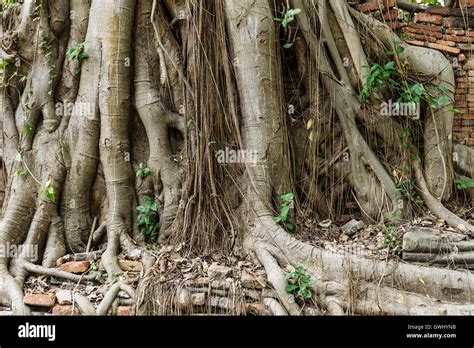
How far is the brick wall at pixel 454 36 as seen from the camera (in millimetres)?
4543

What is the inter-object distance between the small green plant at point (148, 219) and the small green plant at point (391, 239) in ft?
5.88

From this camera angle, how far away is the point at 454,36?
4.60 metres

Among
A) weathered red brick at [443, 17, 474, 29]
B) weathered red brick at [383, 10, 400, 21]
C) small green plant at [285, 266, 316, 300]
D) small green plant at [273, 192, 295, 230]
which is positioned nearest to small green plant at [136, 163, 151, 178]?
small green plant at [273, 192, 295, 230]

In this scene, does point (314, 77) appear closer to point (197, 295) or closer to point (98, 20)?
point (98, 20)

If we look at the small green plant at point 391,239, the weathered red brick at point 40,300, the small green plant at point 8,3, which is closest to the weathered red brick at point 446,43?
the small green plant at point 391,239

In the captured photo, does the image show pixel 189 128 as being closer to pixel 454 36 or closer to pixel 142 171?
pixel 142 171

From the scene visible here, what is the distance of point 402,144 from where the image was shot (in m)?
4.05

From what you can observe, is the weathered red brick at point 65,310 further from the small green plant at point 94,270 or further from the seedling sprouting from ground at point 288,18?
the seedling sprouting from ground at point 288,18

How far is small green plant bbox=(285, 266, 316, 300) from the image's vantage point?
119 inches

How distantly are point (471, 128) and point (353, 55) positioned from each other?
152 cm

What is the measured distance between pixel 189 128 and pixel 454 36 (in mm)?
2822

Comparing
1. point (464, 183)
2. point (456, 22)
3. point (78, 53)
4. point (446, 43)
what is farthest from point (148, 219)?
point (456, 22)

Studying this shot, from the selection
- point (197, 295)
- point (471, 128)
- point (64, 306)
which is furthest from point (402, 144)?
point (64, 306)

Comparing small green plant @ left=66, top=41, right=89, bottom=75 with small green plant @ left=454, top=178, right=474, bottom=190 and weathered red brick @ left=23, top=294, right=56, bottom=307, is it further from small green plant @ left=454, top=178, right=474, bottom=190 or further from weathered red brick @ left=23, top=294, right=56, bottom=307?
small green plant @ left=454, top=178, right=474, bottom=190
